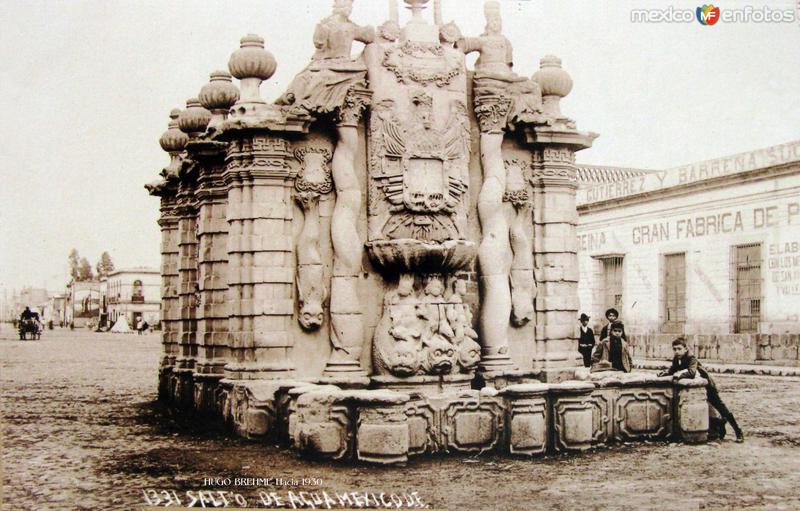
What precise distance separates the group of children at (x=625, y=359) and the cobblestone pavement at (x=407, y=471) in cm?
37

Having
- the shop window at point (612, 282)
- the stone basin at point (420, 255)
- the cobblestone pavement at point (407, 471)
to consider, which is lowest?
the cobblestone pavement at point (407, 471)

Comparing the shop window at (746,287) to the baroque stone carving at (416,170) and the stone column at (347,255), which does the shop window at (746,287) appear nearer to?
the baroque stone carving at (416,170)

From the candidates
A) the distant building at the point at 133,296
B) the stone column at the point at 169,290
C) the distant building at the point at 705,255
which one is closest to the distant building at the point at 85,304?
the distant building at the point at 133,296

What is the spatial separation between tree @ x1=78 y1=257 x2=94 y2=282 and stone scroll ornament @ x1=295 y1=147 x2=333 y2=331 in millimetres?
84919

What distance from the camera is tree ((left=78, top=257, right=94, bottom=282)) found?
95.4 meters

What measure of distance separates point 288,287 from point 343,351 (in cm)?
112

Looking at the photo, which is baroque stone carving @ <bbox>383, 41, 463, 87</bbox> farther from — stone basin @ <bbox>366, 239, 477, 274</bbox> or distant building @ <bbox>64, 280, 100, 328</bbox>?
distant building @ <bbox>64, 280, 100, 328</bbox>

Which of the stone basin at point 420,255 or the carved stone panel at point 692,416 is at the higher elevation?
the stone basin at point 420,255

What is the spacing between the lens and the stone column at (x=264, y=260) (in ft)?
44.1

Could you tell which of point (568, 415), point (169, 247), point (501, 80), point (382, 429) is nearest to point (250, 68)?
point (501, 80)

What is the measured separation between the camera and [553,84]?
15148 millimetres

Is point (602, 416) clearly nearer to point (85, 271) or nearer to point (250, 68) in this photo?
point (250, 68)

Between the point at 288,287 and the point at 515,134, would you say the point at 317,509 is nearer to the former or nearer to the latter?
the point at 288,287

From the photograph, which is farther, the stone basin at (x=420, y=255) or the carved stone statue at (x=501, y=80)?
the carved stone statue at (x=501, y=80)
